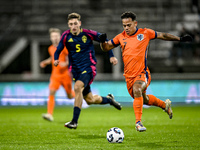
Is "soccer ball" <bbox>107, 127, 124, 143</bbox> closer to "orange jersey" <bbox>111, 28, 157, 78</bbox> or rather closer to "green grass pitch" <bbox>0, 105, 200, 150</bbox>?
"green grass pitch" <bbox>0, 105, 200, 150</bbox>

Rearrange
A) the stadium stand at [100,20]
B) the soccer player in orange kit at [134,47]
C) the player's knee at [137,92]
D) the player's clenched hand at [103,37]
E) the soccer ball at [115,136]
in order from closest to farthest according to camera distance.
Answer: the soccer ball at [115,136] < the player's knee at [137,92] < the soccer player in orange kit at [134,47] < the player's clenched hand at [103,37] < the stadium stand at [100,20]

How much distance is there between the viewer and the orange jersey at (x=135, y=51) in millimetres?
6395

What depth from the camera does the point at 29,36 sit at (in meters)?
18.0

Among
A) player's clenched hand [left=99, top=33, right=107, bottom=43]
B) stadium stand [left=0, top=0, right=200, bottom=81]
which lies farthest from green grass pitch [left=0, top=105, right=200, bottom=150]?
stadium stand [left=0, top=0, right=200, bottom=81]

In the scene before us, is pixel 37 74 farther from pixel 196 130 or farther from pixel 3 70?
pixel 196 130

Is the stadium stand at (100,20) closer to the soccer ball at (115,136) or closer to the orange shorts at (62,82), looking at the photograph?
the orange shorts at (62,82)

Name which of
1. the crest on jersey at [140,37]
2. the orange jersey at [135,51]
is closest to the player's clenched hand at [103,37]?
the orange jersey at [135,51]

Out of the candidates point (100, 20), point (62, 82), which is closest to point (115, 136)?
point (62, 82)

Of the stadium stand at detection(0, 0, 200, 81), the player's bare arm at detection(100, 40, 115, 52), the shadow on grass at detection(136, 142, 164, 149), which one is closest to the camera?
the shadow on grass at detection(136, 142, 164, 149)

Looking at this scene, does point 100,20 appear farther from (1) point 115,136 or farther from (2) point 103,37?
(1) point 115,136

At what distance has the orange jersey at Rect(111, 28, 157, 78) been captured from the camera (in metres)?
6.39

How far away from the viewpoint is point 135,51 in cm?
641

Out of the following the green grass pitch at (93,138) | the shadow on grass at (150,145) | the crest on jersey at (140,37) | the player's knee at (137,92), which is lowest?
the green grass pitch at (93,138)

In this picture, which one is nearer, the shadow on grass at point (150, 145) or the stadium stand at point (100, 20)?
the shadow on grass at point (150, 145)
